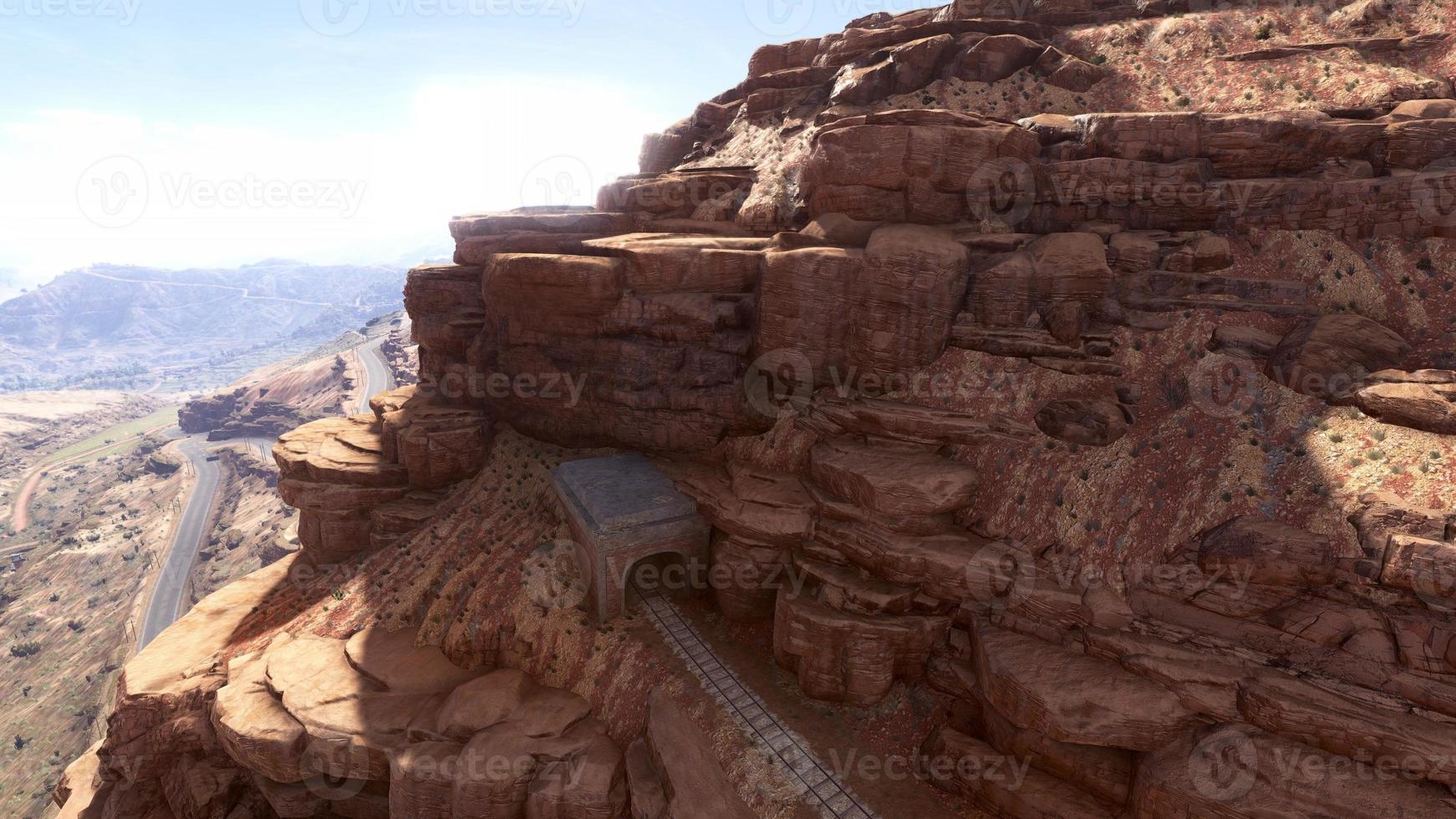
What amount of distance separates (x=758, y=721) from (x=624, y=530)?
845 centimetres

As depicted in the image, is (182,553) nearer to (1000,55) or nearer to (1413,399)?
(1000,55)

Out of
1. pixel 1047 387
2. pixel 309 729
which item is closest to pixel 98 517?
pixel 309 729

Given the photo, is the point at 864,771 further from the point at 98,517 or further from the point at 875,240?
the point at 98,517

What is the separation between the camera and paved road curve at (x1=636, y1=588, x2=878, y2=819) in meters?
17.5

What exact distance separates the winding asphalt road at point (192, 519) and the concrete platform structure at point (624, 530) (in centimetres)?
7257

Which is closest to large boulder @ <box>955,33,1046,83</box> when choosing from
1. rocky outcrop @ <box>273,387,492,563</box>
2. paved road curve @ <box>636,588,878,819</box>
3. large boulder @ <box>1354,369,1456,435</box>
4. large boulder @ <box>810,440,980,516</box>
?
large boulder @ <box>1354,369,1456,435</box>

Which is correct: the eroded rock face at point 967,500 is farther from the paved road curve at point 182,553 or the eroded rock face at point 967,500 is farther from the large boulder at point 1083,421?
the paved road curve at point 182,553

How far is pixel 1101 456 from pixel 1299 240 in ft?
37.1

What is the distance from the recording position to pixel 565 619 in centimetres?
2419

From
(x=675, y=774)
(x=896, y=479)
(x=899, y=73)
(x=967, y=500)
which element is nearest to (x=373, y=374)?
(x=899, y=73)

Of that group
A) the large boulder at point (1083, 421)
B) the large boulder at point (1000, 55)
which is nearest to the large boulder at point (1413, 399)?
the large boulder at point (1083, 421)

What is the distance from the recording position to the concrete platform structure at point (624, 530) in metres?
23.6

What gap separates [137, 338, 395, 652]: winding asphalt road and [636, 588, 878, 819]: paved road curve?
248ft

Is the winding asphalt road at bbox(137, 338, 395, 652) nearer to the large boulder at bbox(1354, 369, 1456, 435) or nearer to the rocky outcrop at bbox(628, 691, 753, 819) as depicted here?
the rocky outcrop at bbox(628, 691, 753, 819)
